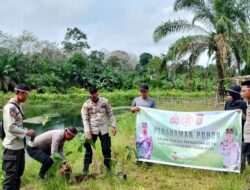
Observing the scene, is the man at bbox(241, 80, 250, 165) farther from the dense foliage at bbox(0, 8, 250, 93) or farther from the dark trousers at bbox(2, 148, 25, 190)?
the dense foliage at bbox(0, 8, 250, 93)

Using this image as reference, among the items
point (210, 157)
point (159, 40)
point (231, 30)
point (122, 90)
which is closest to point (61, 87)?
point (122, 90)

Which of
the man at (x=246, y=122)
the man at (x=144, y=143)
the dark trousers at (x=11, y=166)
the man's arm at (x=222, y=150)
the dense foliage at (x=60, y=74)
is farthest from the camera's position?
the dense foliage at (x=60, y=74)

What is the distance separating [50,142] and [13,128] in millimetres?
1616

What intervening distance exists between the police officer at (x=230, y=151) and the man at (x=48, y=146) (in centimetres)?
251

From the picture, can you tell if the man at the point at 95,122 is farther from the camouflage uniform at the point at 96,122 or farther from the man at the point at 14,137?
the man at the point at 14,137

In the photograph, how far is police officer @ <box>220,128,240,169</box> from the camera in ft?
20.4

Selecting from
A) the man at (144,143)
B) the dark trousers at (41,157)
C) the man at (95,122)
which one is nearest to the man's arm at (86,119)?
the man at (95,122)

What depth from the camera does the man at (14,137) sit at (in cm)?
485

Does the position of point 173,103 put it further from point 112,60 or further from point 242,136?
point 112,60

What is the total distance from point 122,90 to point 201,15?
24.8 metres

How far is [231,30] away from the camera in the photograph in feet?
54.1

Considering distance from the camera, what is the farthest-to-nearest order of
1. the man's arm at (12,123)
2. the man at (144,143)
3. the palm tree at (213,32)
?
the palm tree at (213,32) < the man at (144,143) < the man's arm at (12,123)

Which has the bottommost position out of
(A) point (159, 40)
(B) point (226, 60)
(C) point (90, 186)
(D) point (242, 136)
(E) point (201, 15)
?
(C) point (90, 186)

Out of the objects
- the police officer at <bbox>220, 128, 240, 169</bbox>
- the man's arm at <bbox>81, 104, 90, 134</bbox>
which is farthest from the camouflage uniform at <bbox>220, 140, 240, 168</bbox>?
the man's arm at <bbox>81, 104, 90, 134</bbox>
